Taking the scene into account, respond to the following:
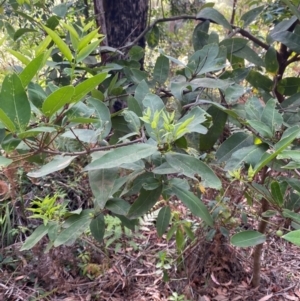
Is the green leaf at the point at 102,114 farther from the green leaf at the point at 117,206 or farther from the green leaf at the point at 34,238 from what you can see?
the green leaf at the point at 34,238

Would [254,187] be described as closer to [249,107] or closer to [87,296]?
[249,107]

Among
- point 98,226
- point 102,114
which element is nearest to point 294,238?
point 102,114

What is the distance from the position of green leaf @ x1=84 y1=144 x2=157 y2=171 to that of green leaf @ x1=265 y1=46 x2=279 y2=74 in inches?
A: 23.0

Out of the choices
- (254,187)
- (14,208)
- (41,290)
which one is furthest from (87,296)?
(254,187)

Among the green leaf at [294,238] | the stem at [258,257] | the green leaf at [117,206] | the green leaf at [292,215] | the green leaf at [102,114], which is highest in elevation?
the green leaf at [102,114]

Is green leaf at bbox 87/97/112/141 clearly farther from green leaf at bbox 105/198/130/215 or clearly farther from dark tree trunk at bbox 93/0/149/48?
dark tree trunk at bbox 93/0/149/48

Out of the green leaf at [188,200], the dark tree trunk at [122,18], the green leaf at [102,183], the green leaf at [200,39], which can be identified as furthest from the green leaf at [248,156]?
the dark tree trunk at [122,18]

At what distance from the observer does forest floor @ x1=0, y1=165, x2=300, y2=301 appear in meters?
1.53

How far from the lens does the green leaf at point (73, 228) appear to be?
794 millimetres

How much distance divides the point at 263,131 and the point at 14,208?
1661mm

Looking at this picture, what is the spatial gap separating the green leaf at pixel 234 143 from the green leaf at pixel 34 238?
0.52 m

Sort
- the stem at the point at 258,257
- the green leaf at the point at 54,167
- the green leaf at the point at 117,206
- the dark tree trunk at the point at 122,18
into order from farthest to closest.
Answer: the dark tree trunk at the point at 122,18 → the stem at the point at 258,257 → the green leaf at the point at 117,206 → the green leaf at the point at 54,167

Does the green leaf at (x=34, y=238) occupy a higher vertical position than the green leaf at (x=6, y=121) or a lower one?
lower

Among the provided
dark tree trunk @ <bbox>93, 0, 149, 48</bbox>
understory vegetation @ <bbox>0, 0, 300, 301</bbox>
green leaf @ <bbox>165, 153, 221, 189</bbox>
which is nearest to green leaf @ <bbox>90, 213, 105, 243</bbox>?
understory vegetation @ <bbox>0, 0, 300, 301</bbox>
